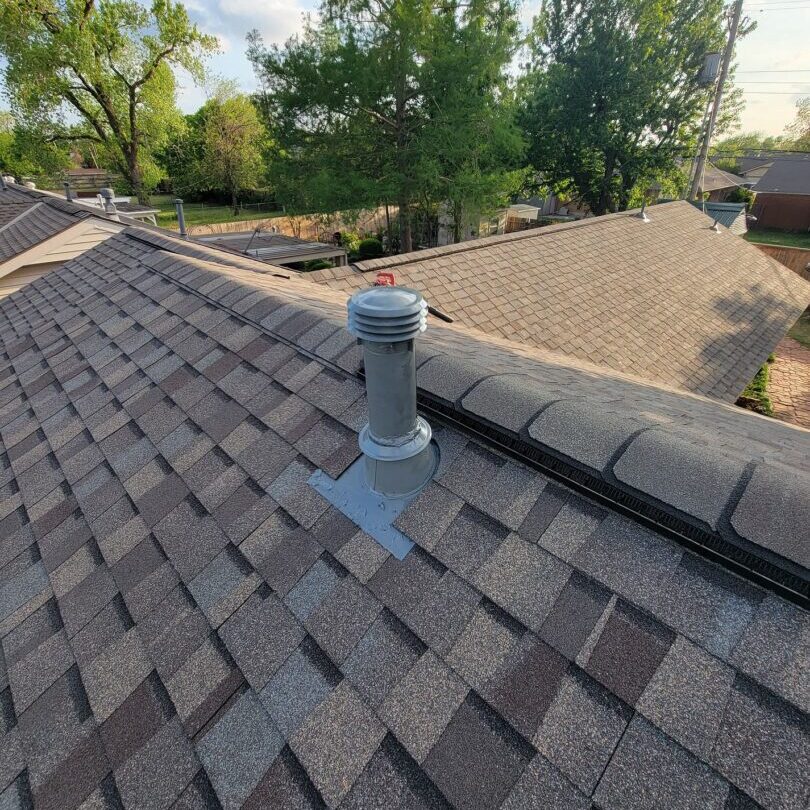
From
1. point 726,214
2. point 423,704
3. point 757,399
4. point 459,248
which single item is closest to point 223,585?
point 423,704

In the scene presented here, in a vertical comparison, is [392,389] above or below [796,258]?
above

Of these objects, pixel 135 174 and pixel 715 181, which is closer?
pixel 135 174

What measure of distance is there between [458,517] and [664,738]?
1034 millimetres

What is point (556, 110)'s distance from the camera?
23.8 metres

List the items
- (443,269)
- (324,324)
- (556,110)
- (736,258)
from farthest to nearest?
(556,110) < (736,258) < (443,269) < (324,324)

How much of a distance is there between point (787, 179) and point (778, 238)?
7.96 metres

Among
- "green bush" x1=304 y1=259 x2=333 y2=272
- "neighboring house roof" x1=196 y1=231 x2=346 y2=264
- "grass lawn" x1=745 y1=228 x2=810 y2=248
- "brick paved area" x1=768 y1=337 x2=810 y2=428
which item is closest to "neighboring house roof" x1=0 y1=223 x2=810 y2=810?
"brick paved area" x1=768 y1=337 x2=810 y2=428

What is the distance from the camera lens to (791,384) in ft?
45.4

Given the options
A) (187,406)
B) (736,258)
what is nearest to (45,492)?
(187,406)

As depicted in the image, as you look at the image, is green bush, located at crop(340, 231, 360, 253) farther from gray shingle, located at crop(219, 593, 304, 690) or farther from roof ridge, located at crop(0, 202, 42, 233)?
gray shingle, located at crop(219, 593, 304, 690)

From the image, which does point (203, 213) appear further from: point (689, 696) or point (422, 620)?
point (689, 696)

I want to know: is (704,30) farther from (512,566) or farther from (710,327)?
(512,566)

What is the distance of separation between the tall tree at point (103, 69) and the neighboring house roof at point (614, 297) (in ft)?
99.5

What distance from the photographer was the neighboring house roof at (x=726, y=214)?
17.7m
